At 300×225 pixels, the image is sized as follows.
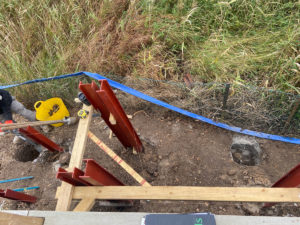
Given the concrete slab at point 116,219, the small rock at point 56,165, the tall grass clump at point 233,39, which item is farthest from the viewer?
the small rock at point 56,165

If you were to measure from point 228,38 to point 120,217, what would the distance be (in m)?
3.39

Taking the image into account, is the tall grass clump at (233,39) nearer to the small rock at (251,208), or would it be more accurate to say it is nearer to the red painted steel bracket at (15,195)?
the small rock at (251,208)

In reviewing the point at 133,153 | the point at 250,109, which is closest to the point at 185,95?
the point at 250,109

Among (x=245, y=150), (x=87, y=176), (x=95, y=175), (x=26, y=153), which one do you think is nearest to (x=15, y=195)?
(x=26, y=153)

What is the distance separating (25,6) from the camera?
4.37 meters

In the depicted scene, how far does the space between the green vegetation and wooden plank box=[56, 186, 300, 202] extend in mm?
1757

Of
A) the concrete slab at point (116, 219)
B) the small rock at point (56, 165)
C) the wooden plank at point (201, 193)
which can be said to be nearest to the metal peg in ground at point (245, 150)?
the wooden plank at point (201, 193)

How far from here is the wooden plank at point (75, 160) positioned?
67.9 inches

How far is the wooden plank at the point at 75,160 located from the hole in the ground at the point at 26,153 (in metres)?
2.02

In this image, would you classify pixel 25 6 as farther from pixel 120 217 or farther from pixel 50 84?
pixel 120 217

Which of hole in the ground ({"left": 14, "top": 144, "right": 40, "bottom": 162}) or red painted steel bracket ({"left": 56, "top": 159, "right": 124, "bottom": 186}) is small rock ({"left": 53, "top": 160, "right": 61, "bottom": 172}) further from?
red painted steel bracket ({"left": 56, "top": 159, "right": 124, "bottom": 186})

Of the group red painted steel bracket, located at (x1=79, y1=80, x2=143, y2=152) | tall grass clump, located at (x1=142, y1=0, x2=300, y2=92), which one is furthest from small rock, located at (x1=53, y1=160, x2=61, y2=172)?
tall grass clump, located at (x1=142, y1=0, x2=300, y2=92)

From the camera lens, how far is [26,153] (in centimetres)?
354

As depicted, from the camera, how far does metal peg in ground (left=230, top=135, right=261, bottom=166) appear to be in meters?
2.91
